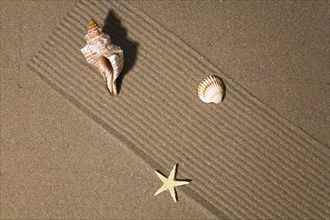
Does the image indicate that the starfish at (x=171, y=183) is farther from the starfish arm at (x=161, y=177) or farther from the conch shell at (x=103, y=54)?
the conch shell at (x=103, y=54)

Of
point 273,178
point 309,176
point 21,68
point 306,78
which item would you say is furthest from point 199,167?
point 21,68

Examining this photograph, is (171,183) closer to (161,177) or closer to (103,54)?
(161,177)

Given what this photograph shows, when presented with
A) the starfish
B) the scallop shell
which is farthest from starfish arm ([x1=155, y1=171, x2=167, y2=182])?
the scallop shell

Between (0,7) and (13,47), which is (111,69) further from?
(0,7)

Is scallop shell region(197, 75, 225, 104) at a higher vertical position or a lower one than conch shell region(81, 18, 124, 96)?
higher

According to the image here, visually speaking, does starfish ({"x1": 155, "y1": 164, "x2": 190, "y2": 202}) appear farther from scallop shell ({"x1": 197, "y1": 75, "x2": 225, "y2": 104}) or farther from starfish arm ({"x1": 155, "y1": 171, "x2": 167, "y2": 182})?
scallop shell ({"x1": 197, "y1": 75, "x2": 225, "y2": 104})
